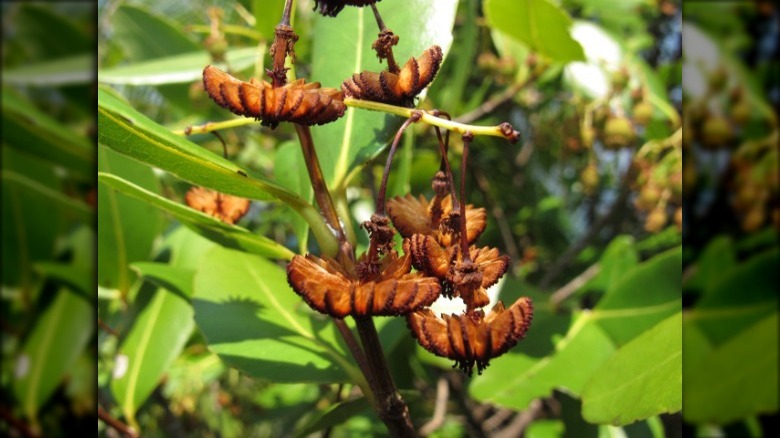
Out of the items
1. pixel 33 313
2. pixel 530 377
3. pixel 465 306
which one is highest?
pixel 465 306

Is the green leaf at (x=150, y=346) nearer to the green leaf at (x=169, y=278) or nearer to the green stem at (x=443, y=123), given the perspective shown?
the green leaf at (x=169, y=278)

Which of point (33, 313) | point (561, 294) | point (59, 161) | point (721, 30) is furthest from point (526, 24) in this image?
point (33, 313)

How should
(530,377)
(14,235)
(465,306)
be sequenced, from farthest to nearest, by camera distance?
(14,235), (530,377), (465,306)

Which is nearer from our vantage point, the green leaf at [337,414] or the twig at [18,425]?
the green leaf at [337,414]

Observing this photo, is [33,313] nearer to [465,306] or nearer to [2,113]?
[2,113]

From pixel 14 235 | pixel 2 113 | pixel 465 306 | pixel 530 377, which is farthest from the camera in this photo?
pixel 14 235

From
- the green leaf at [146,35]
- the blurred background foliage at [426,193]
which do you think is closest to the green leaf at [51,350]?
the blurred background foliage at [426,193]

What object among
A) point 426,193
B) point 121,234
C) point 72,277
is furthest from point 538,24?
point 72,277
